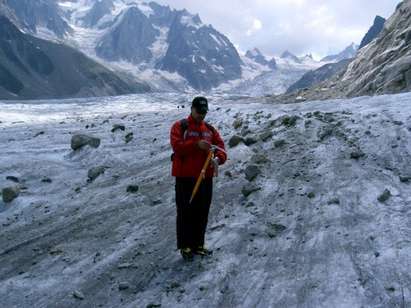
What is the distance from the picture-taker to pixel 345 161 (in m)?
12.5

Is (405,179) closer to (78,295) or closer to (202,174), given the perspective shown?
(202,174)

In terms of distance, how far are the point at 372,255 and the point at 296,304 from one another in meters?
1.80

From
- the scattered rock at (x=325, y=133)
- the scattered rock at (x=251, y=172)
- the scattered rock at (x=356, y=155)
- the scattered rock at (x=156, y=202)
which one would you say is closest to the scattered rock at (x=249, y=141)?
the scattered rock at (x=325, y=133)

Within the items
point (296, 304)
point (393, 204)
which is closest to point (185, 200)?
point (296, 304)

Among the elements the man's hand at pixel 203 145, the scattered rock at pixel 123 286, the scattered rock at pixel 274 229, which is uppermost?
the man's hand at pixel 203 145

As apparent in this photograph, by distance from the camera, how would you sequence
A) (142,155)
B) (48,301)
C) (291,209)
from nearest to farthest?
(48,301)
(291,209)
(142,155)

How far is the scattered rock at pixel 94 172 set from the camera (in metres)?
15.4

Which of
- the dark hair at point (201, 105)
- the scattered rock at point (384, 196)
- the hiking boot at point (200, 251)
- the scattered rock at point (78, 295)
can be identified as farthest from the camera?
the scattered rock at point (384, 196)

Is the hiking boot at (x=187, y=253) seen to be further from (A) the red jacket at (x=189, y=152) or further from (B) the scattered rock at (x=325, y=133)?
(B) the scattered rock at (x=325, y=133)

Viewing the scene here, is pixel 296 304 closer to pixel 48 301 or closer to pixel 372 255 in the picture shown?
pixel 372 255

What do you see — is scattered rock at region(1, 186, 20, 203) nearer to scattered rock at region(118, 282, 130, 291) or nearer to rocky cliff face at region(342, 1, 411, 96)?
scattered rock at region(118, 282, 130, 291)

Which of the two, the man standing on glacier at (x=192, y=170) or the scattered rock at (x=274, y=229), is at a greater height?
the man standing on glacier at (x=192, y=170)

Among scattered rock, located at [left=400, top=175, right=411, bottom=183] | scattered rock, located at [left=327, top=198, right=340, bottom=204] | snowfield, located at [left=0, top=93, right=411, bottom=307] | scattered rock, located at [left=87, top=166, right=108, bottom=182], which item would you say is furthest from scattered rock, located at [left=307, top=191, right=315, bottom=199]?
scattered rock, located at [left=87, top=166, right=108, bottom=182]

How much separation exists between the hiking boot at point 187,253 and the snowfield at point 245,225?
0.32ft
